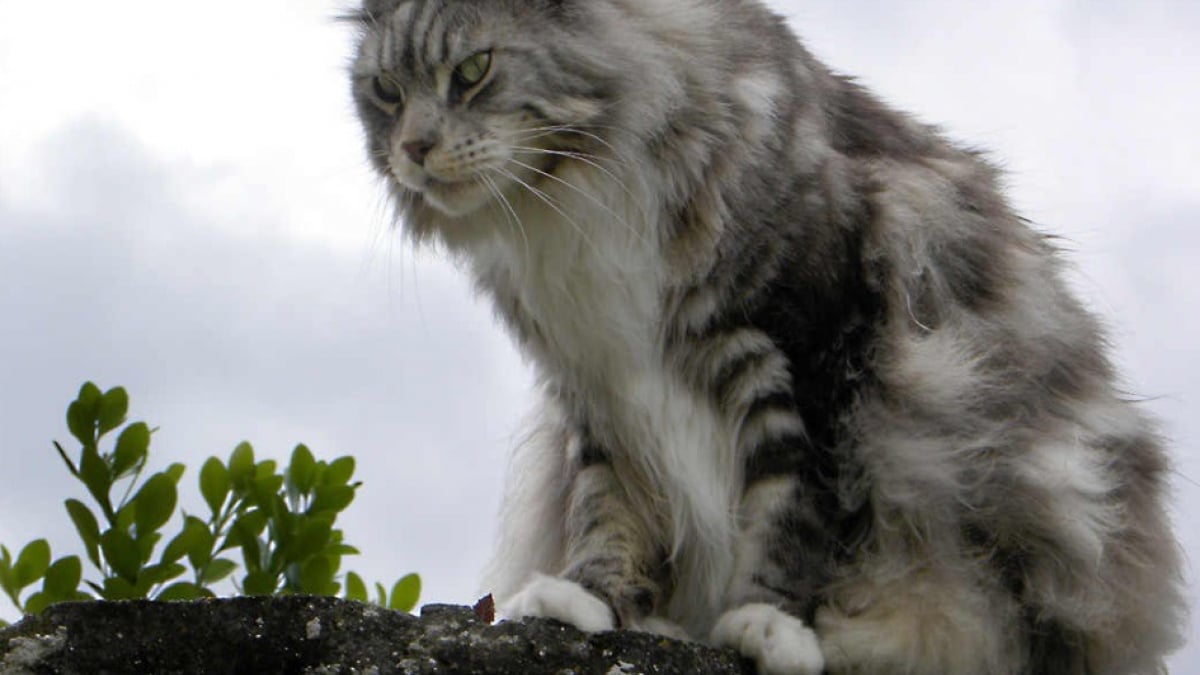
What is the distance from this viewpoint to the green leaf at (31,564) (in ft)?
5.44

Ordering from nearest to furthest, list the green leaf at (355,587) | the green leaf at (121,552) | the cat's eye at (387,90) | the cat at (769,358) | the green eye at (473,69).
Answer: the green leaf at (121,552), the green leaf at (355,587), the cat at (769,358), the green eye at (473,69), the cat's eye at (387,90)

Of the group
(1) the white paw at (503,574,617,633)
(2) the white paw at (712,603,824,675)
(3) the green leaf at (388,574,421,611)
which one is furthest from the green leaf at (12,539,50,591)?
(2) the white paw at (712,603,824,675)

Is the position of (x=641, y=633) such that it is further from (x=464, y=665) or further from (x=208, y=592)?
(x=208, y=592)

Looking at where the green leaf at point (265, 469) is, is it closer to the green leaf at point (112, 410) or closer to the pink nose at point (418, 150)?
the green leaf at point (112, 410)

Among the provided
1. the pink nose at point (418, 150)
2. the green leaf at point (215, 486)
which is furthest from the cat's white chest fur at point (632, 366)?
the green leaf at point (215, 486)

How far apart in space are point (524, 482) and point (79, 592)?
184cm

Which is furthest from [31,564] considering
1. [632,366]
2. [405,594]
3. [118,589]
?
[632,366]

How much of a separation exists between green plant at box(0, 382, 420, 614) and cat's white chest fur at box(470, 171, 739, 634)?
119 centimetres

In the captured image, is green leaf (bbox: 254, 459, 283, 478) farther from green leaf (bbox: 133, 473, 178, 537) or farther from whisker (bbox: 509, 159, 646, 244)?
whisker (bbox: 509, 159, 646, 244)

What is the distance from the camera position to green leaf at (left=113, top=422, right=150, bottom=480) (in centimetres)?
166

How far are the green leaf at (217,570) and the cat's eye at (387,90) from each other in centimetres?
152

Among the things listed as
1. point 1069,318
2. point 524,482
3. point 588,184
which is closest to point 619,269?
point 588,184

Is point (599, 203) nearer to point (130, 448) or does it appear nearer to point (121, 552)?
point (130, 448)

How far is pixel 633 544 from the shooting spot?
9.78 feet
